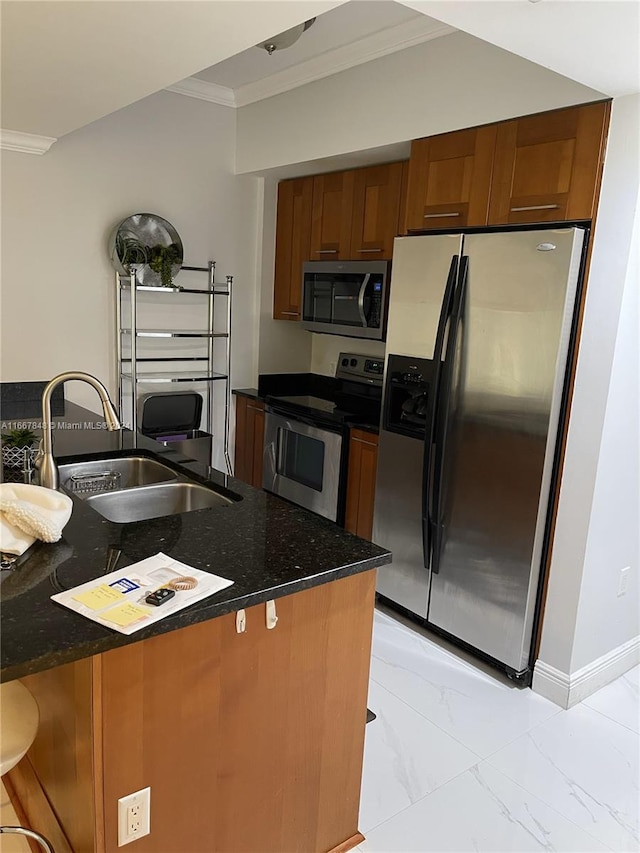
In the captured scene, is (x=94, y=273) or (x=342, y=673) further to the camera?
(x=94, y=273)

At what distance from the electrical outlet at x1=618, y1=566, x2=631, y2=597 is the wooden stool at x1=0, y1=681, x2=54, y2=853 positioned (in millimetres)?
2280

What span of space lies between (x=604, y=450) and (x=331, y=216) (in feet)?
6.93

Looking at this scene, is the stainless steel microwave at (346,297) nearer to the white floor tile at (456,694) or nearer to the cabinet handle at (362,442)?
the cabinet handle at (362,442)

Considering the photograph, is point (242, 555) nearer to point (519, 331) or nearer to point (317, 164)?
point (519, 331)

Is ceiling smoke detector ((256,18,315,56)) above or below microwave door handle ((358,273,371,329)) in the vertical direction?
above

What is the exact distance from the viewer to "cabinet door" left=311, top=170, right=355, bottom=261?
3.65m

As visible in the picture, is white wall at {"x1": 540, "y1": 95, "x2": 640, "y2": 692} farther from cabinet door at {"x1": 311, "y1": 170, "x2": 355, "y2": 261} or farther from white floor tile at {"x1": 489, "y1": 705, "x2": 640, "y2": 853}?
cabinet door at {"x1": 311, "y1": 170, "x2": 355, "y2": 261}

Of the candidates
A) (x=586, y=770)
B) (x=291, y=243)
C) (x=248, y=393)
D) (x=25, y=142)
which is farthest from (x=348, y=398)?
(x=586, y=770)

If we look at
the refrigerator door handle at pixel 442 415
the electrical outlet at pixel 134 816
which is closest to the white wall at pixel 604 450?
the refrigerator door handle at pixel 442 415

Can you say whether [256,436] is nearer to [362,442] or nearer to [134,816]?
[362,442]

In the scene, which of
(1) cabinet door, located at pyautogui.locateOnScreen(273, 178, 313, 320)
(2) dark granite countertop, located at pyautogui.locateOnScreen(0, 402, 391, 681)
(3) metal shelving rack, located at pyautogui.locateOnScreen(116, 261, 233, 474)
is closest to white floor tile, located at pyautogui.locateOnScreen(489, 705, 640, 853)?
(2) dark granite countertop, located at pyautogui.locateOnScreen(0, 402, 391, 681)

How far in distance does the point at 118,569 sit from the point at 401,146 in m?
2.46

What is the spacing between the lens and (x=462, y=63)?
273 cm

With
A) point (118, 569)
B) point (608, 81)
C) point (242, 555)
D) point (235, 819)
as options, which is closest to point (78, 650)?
point (118, 569)
